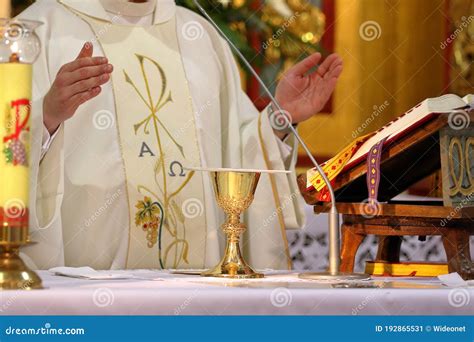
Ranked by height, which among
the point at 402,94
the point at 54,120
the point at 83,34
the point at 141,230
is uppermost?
the point at 402,94

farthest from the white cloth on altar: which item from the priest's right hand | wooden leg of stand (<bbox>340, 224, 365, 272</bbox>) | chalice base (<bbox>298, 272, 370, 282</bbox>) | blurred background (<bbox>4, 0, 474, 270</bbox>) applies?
blurred background (<bbox>4, 0, 474, 270</bbox>)

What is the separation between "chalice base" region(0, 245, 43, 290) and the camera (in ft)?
6.37

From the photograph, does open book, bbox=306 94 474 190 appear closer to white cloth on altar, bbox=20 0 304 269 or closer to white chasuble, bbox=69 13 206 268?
white cloth on altar, bbox=20 0 304 269

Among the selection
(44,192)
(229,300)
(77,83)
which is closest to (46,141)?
(44,192)

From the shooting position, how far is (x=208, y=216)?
11.3 feet

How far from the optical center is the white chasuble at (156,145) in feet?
11.0

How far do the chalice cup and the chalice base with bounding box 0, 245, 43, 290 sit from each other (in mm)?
528

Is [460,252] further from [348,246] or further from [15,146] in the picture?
[15,146]

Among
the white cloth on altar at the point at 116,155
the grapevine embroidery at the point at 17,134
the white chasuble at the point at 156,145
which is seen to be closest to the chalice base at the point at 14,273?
the grapevine embroidery at the point at 17,134

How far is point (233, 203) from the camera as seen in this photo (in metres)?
2.38

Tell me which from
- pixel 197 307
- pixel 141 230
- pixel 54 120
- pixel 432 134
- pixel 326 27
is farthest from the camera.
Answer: pixel 326 27
